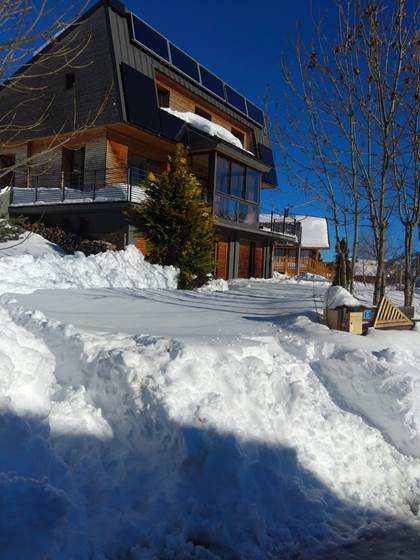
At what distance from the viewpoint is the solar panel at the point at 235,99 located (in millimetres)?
22094

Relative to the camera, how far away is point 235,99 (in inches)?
894

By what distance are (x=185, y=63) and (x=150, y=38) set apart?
2413 millimetres

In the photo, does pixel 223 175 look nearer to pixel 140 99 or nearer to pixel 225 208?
pixel 225 208

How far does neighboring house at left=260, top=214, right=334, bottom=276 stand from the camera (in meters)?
29.3

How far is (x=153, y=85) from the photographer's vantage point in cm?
1633

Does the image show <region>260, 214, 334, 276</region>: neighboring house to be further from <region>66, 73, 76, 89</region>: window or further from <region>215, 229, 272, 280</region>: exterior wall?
<region>66, 73, 76, 89</region>: window

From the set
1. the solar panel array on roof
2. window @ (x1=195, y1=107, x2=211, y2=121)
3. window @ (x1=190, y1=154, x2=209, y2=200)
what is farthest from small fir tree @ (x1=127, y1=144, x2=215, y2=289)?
window @ (x1=195, y1=107, x2=211, y2=121)

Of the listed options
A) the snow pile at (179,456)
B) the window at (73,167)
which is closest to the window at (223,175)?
the window at (73,167)

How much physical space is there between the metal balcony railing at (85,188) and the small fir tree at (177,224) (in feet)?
6.88

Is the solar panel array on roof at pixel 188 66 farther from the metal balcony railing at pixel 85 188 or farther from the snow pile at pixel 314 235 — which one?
the snow pile at pixel 314 235

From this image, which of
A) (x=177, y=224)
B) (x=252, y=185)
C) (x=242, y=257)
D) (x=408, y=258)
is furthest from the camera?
(x=242, y=257)

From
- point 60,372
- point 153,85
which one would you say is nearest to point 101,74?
point 153,85

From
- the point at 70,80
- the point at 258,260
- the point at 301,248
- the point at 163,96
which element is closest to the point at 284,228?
the point at 258,260

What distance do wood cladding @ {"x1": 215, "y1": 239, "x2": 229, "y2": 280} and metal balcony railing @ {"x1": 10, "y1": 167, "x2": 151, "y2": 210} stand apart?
466 cm
